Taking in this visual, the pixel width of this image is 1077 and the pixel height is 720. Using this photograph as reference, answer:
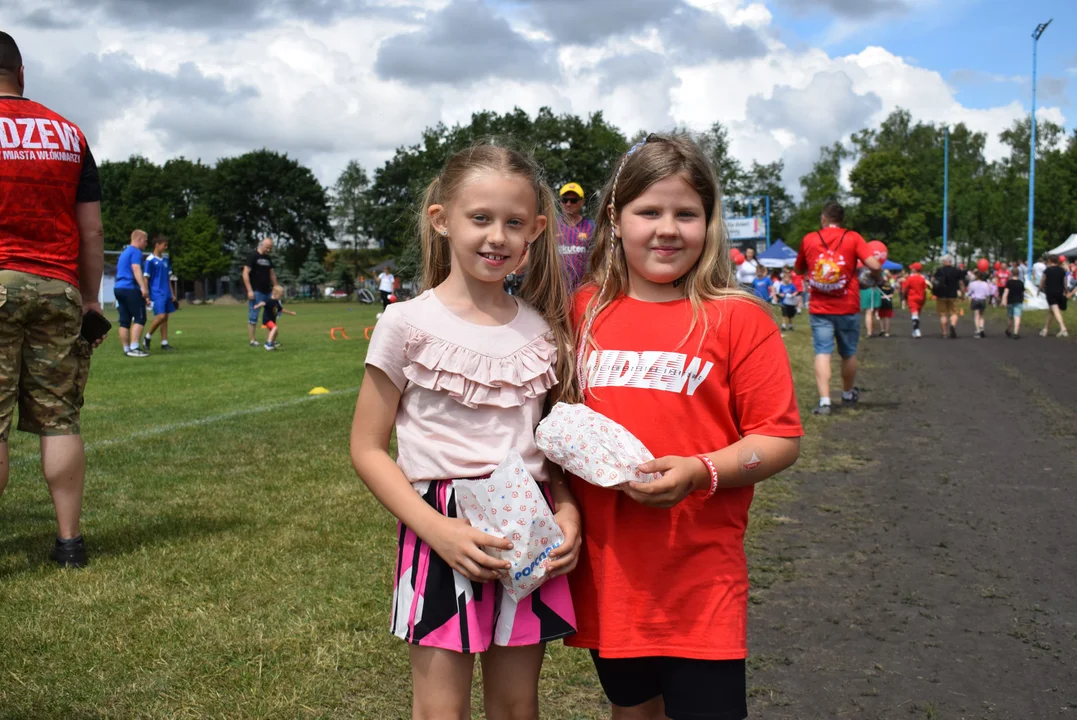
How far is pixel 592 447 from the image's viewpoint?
2.01m

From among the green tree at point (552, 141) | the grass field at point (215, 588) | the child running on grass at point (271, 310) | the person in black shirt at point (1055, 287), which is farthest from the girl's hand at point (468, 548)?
the green tree at point (552, 141)

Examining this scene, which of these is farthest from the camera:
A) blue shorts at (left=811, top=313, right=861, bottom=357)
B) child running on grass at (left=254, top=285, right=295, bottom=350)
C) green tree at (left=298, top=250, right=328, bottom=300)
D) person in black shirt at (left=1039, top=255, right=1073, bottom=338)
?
green tree at (left=298, top=250, right=328, bottom=300)

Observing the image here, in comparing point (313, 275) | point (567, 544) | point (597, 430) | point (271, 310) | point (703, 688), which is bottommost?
point (703, 688)

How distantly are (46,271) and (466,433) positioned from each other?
283 cm

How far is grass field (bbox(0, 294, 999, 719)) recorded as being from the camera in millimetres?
3258

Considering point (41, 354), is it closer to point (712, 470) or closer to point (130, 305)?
point (712, 470)

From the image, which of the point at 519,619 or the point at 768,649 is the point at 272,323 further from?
the point at 519,619

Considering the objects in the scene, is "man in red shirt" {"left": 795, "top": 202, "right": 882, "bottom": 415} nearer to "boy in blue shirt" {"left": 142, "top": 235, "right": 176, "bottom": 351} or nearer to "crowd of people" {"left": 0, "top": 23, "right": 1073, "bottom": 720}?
"crowd of people" {"left": 0, "top": 23, "right": 1073, "bottom": 720}

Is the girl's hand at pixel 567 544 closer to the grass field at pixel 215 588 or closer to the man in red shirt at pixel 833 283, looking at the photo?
the grass field at pixel 215 588

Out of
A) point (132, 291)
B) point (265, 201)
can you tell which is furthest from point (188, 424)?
point (265, 201)

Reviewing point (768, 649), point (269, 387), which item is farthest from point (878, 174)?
point (768, 649)

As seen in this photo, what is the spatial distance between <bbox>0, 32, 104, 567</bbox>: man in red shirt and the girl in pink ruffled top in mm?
2546

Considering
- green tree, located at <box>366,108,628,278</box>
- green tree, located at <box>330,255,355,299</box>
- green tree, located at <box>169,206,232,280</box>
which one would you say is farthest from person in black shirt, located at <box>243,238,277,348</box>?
green tree, located at <box>330,255,355,299</box>

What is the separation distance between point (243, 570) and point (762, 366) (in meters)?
3.14
